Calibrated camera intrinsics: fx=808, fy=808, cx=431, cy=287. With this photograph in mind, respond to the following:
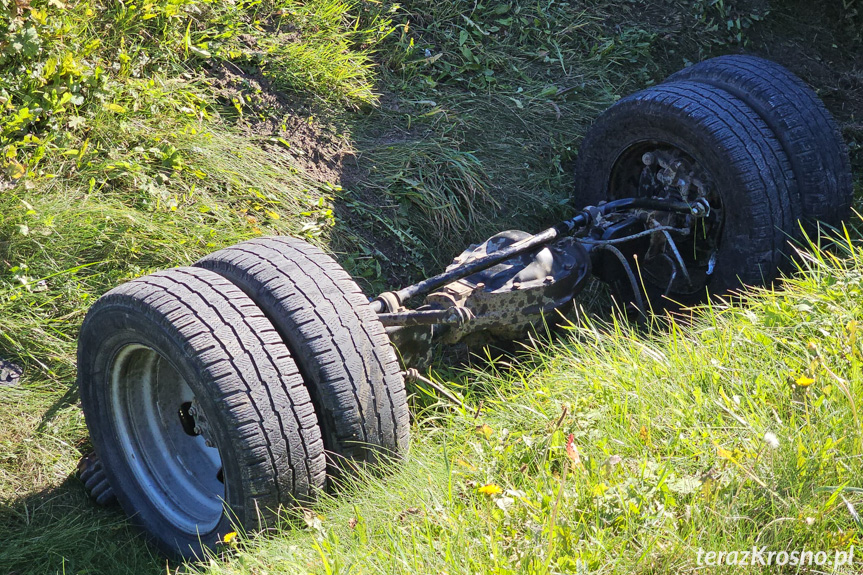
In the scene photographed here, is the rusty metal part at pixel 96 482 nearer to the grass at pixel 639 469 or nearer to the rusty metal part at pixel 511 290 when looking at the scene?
the grass at pixel 639 469

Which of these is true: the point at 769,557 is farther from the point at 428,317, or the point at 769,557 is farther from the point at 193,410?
the point at 193,410

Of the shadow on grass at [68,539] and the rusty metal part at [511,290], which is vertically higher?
the rusty metal part at [511,290]

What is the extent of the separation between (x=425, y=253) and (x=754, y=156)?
1.91 metres

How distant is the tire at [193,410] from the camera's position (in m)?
2.73

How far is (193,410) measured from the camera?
3.14m

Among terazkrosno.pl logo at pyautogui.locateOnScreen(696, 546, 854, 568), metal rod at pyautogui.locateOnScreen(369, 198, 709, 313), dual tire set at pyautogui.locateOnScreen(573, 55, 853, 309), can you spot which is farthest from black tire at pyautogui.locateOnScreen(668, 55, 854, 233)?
terazkrosno.pl logo at pyautogui.locateOnScreen(696, 546, 854, 568)

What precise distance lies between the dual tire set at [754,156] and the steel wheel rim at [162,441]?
8.73 feet

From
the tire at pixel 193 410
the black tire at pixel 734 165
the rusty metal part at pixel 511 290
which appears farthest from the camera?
the black tire at pixel 734 165

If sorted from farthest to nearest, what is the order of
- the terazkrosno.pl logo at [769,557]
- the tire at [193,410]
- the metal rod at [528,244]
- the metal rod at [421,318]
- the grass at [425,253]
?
the metal rod at [528,244], the metal rod at [421,318], the tire at [193,410], the grass at [425,253], the terazkrosno.pl logo at [769,557]

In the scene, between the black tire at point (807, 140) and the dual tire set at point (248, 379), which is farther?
the black tire at point (807, 140)

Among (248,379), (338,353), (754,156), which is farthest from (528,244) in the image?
(248,379)

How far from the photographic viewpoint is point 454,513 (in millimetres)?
2484

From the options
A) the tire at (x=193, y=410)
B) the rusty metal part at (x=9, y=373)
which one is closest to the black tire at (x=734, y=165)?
the tire at (x=193, y=410)

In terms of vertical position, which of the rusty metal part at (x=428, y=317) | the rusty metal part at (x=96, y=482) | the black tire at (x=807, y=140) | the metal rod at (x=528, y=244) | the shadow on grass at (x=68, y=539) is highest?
the black tire at (x=807, y=140)
